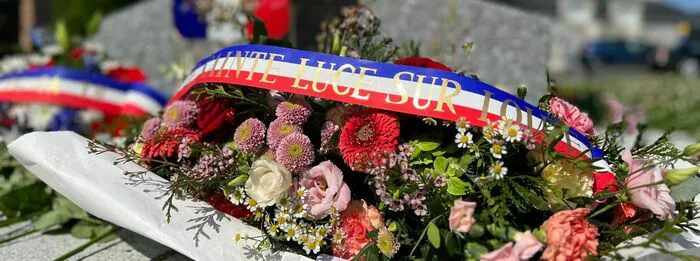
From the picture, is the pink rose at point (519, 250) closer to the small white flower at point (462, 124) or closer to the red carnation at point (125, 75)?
the small white flower at point (462, 124)

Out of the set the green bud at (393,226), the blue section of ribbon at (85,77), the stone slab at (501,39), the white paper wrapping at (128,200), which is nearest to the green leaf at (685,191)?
the green bud at (393,226)

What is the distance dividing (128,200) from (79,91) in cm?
221

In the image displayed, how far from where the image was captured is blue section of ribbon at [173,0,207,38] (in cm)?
497

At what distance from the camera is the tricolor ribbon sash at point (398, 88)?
158cm

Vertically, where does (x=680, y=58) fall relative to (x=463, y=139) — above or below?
below

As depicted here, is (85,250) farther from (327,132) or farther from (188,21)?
(188,21)

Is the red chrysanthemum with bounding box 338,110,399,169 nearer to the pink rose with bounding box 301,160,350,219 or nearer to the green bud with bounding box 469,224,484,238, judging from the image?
the pink rose with bounding box 301,160,350,219

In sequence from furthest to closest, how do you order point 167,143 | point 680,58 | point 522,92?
point 680,58 → point 167,143 → point 522,92

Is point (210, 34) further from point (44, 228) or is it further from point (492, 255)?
point (492, 255)

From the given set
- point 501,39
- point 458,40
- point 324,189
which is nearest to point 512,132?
point 324,189

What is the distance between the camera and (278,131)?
1.73m

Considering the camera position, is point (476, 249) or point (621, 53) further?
point (621, 53)

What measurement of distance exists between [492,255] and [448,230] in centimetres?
16

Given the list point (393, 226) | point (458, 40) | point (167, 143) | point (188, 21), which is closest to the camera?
point (393, 226)
